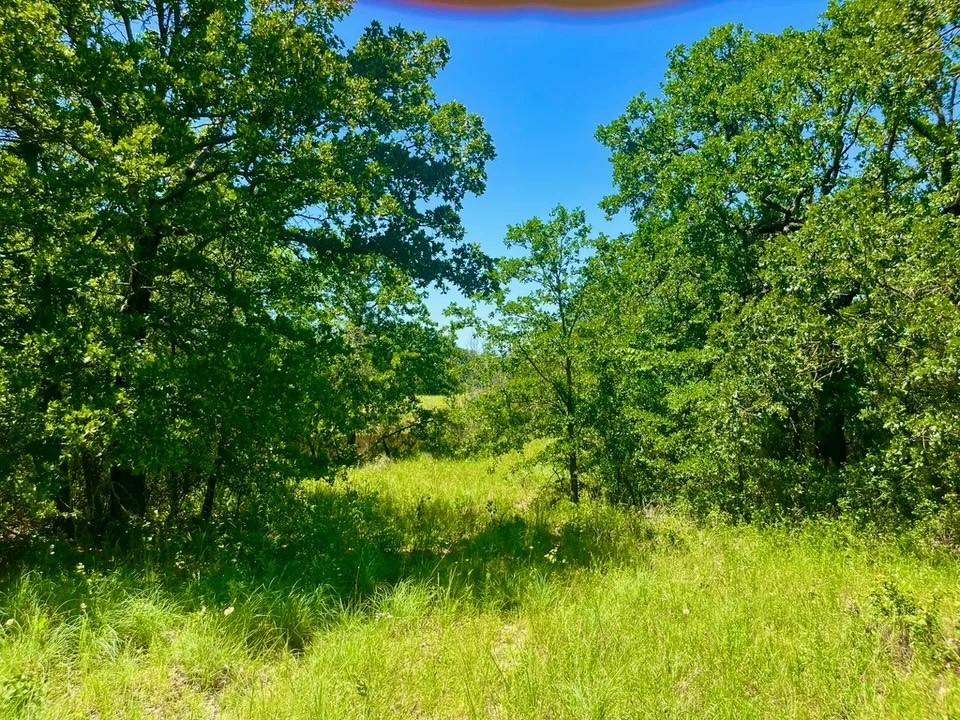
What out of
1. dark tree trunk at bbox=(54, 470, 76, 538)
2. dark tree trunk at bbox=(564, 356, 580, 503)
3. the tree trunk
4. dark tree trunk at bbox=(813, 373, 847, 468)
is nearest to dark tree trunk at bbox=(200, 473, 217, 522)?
dark tree trunk at bbox=(54, 470, 76, 538)

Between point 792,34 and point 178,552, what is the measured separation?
553 inches

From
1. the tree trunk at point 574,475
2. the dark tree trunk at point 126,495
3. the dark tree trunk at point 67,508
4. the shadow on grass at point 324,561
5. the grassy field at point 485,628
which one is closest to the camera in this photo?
the grassy field at point 485,628

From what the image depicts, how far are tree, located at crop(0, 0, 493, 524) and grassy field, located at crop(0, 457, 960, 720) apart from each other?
140 cm

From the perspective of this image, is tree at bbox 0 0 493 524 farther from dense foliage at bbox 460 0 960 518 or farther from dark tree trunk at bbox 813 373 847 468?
dark tree trunk at bbox 813 373 847 468

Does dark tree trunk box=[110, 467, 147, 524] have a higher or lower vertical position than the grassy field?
higher

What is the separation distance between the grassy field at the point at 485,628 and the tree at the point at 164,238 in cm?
140

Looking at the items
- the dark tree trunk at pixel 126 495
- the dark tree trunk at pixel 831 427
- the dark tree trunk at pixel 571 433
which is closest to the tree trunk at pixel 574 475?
the dark tree trunk at pixel 571 433

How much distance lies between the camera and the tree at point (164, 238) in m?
→ 4.94

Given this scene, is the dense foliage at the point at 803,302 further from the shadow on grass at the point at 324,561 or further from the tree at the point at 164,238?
the tree at the point at 164,238

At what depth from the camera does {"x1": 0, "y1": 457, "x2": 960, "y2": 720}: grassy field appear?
2.98 m

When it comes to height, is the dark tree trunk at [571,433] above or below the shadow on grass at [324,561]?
above

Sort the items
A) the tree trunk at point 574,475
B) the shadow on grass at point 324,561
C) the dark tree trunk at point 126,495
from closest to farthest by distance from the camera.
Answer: the shadow on grass at point 324,561
the dark tree trunk at point 126,495
the tree trunk at point 574,475

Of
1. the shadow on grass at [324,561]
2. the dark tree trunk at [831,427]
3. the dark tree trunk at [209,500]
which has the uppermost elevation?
the dark tree trunk at [831,427]

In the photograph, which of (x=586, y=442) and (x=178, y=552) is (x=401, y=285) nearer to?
(x=586, y=442)
